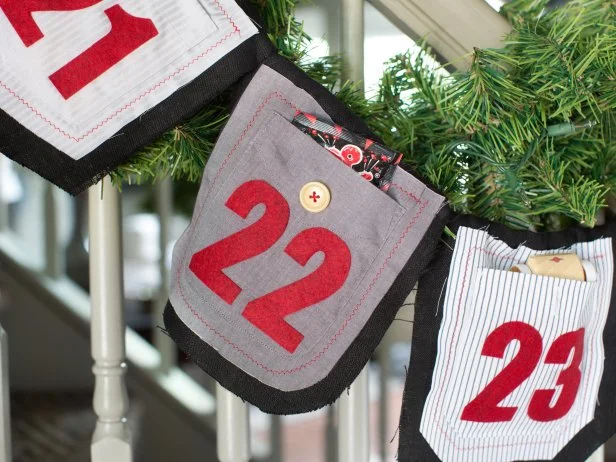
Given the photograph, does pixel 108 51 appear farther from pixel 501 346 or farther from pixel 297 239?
pixel 501 346

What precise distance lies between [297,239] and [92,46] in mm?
222

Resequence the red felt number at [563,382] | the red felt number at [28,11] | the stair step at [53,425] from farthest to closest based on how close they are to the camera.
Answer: the stair step at [53,425] → the red felt number at [563,382] → the red felt number at [28,11]

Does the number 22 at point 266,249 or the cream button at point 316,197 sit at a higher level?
the cream button at point 316,197

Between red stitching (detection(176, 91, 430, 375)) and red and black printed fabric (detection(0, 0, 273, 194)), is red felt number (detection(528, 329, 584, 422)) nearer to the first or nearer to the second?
red stitching (detection(176, 91, 430, 375))

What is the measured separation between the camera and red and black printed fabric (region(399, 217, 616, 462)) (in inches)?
24.8

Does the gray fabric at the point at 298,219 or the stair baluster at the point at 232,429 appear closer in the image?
the gray fabric at the point at 298,219

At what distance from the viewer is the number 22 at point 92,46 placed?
57 centimetres

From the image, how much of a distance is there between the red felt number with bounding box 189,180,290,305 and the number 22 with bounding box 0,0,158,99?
0.47 ft

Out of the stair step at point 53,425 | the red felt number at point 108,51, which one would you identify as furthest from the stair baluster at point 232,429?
the stair step at point 53,425

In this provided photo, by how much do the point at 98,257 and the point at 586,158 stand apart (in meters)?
0.47

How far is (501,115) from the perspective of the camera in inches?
23.8

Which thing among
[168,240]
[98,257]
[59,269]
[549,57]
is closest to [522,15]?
[549,57]

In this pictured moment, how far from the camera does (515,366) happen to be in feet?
2.13

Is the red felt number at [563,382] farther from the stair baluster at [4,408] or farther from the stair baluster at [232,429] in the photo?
the stair baluster at [4,408]
